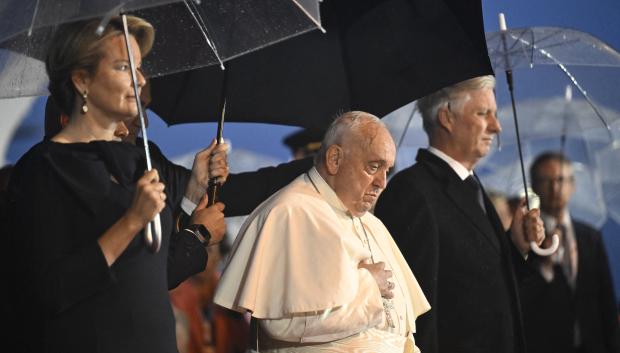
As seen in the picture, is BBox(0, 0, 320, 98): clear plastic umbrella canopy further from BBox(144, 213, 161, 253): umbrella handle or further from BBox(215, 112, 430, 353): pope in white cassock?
BBox(144, 213, 161, 253): umbrella handle

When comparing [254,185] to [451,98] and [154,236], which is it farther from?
[154,236]

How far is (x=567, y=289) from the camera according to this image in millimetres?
7012

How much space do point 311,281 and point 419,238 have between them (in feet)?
3.46

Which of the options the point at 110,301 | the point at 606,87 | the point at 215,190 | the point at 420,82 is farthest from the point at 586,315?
the point at 110,301

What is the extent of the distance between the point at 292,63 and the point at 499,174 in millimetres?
2045

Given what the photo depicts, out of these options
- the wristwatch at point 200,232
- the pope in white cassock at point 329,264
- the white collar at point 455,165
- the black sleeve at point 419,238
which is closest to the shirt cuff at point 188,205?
the pope in white cassock at point 329,264

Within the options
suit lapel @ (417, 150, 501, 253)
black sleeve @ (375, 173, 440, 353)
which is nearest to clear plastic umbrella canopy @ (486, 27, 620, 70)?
suit lapel @ (417, 150, 501, 253)

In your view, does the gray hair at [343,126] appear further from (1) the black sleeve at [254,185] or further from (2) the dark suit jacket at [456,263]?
(2) the dark suit jacket at [456,263]

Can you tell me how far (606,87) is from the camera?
20.2 ft

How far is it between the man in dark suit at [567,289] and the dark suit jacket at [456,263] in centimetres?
151

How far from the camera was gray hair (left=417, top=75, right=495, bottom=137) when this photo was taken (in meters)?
5.72

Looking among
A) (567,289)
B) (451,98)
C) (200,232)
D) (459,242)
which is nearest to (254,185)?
(200,232)

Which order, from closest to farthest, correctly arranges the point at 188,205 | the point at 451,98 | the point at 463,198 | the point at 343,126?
1. the point at 188,205
2. the point at 343,126
3. the point at 463,198
4. the point at 451,98

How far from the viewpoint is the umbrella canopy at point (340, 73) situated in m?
5.12
